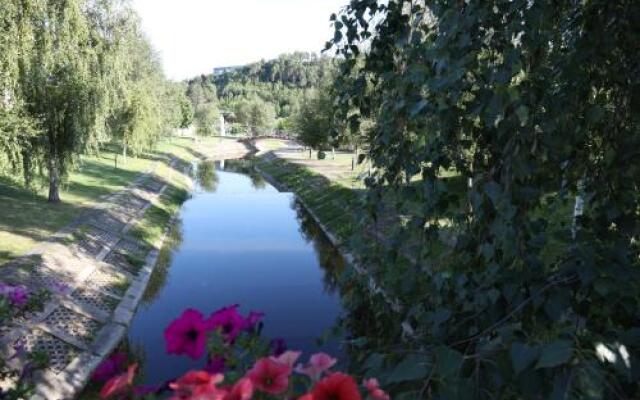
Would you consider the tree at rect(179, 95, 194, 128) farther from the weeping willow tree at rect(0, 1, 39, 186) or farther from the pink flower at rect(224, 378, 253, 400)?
the pink flower at rect(224, 378, 253, 400)

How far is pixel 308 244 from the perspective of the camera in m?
22.9

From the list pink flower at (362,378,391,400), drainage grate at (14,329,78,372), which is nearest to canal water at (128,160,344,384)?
drainage grate at (14,329,78,372)

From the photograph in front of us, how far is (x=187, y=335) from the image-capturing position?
69.3 inches

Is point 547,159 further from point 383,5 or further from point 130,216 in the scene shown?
point 130,216

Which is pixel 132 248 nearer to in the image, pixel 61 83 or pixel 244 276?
pixel 244 276

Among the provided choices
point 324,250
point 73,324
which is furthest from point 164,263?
point 73,324

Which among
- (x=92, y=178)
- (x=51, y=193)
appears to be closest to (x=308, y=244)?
(x=51, y=193)

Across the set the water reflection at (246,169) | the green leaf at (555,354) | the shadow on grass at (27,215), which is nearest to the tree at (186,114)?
the water reflection at (246,169)

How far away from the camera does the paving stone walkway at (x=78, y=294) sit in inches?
354

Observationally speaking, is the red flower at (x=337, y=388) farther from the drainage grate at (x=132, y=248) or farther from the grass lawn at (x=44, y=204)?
the drainage grate at (x=132, y=248)

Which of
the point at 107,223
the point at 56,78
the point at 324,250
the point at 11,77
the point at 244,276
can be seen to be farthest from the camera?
the point at 324,250

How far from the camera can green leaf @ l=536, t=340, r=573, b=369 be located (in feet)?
3.59

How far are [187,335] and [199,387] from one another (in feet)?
2.18

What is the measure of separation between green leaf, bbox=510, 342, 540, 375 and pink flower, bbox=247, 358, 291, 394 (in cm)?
51
